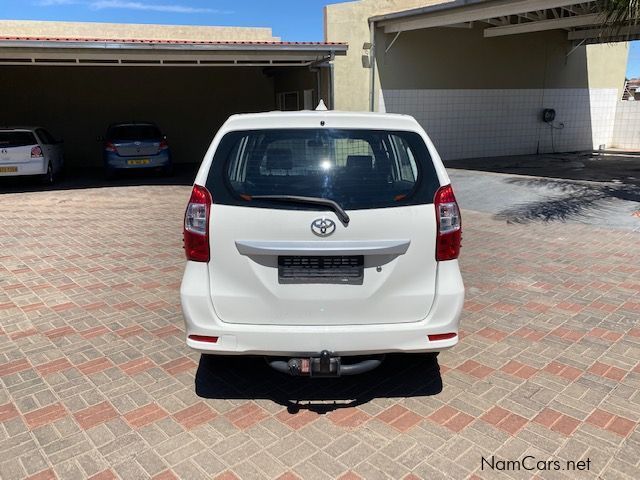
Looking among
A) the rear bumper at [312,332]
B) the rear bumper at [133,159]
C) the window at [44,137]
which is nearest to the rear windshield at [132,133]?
the rear bumper at [133,159]

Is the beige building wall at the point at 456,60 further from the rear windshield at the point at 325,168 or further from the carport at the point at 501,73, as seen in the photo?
the rear windshield at the point at 325,168

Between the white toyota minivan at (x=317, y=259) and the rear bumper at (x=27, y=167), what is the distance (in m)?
11.3

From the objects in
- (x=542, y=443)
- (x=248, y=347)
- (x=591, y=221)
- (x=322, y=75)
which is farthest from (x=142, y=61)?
(x=542, y=443)

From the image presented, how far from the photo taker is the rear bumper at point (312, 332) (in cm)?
277

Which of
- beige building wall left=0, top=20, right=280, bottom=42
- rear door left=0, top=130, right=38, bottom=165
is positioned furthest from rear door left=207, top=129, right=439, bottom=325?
beige building wall left=0, top=20, right=280, bottom=42

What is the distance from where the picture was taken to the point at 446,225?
285 centimetres

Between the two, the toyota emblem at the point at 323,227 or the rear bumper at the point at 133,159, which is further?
the rear bumper at the point at 133,159

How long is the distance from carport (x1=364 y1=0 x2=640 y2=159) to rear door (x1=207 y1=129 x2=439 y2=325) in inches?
404

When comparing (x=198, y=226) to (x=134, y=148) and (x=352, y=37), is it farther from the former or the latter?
(x=134, y=148)

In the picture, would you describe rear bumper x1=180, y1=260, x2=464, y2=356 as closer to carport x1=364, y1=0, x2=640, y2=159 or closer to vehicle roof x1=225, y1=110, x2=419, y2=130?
vehicle roof x1=225, y1=110, x2=419, y2=130

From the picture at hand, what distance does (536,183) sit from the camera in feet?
37.9

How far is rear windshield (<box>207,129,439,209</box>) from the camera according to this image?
9.20ft

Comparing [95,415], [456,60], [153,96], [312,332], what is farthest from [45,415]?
[153,96]

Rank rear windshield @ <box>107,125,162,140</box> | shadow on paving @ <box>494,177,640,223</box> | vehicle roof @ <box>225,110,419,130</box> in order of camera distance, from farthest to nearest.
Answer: rear windshield @ <box>107,125,162,140</box> < shadow on paving @ <box>494,177,640,223</box> < vehicle roof @ <box>225,110,419,130</box>
